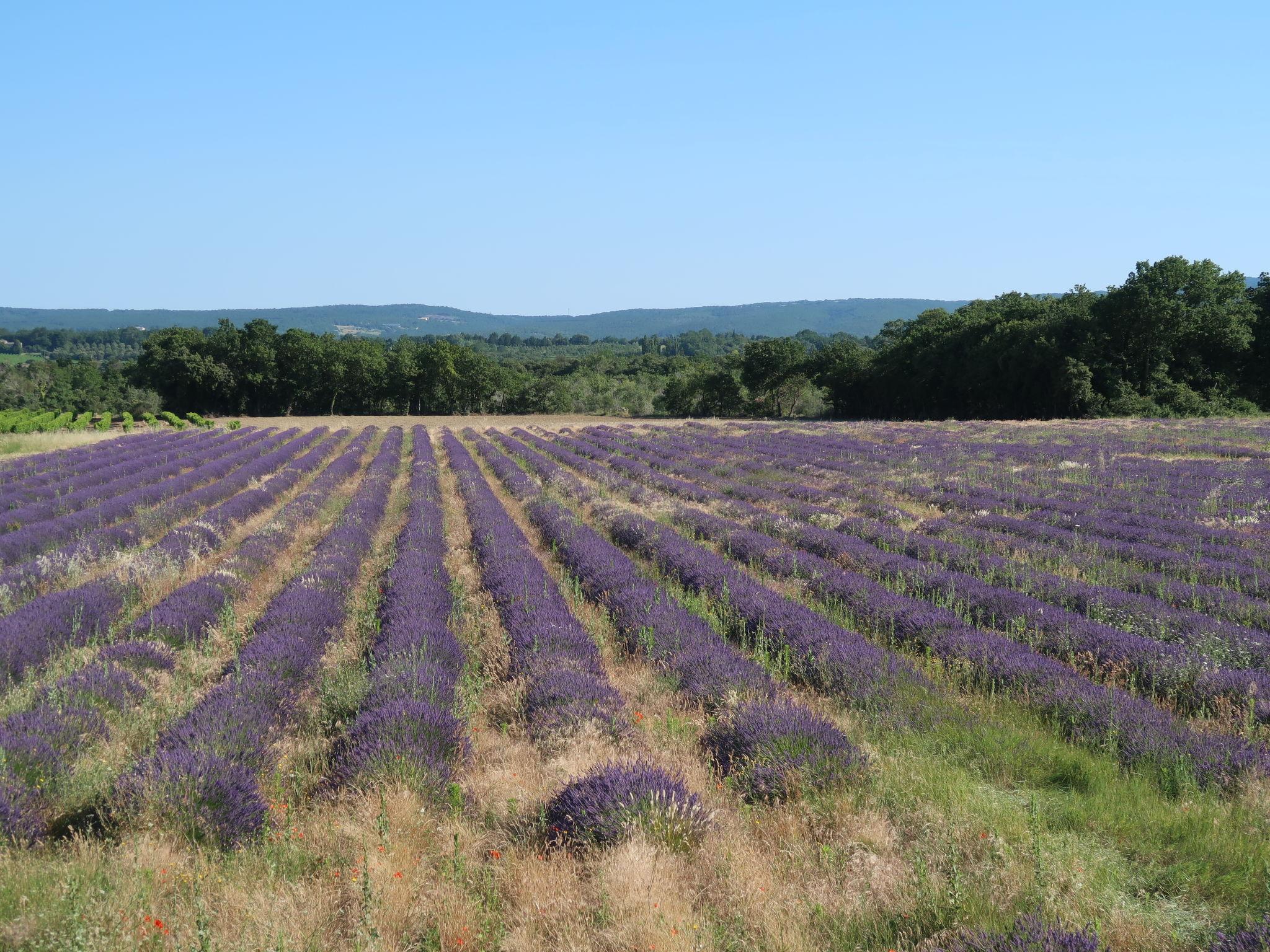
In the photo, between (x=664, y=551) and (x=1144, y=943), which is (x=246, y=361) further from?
(x=1144, y=943)

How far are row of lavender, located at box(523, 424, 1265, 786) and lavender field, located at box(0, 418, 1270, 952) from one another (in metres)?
0.03

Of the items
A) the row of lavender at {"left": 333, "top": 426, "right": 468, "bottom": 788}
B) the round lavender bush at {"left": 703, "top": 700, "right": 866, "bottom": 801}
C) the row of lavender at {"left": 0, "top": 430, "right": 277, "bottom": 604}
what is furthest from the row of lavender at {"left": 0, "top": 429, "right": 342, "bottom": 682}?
the round lavender bush at {"left": 703, "top": 700, "right": 866, "bottom": 801}

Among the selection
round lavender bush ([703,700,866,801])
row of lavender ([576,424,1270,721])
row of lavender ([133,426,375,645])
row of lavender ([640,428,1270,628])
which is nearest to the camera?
round lavender bush ([703,700,866,801])

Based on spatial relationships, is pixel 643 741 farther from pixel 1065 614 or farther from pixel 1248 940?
pixel 1065 614

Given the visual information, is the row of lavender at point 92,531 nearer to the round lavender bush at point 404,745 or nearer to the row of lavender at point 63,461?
the row of lavender at point 63,461

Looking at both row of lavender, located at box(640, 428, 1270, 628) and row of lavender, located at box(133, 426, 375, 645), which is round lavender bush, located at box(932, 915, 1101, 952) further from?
row of lavender, located at box(133, 426, 375, 645)

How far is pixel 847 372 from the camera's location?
57938mm

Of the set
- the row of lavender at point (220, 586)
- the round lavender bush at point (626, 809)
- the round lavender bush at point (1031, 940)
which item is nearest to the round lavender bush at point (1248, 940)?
the round lavender bush at point (1031, 940)

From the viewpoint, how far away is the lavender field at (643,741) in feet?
10.4

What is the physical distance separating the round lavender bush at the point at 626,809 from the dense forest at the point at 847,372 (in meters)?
44.1

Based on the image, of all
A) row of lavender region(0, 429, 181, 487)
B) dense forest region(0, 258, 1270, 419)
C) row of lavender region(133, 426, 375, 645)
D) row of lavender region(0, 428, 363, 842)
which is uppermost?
dense forest region(0, 258, 1270, 419)

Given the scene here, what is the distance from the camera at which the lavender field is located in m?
3.18

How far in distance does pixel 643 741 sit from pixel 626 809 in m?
1.13

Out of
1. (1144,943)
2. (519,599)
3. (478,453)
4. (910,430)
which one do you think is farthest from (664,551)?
(910,430)
